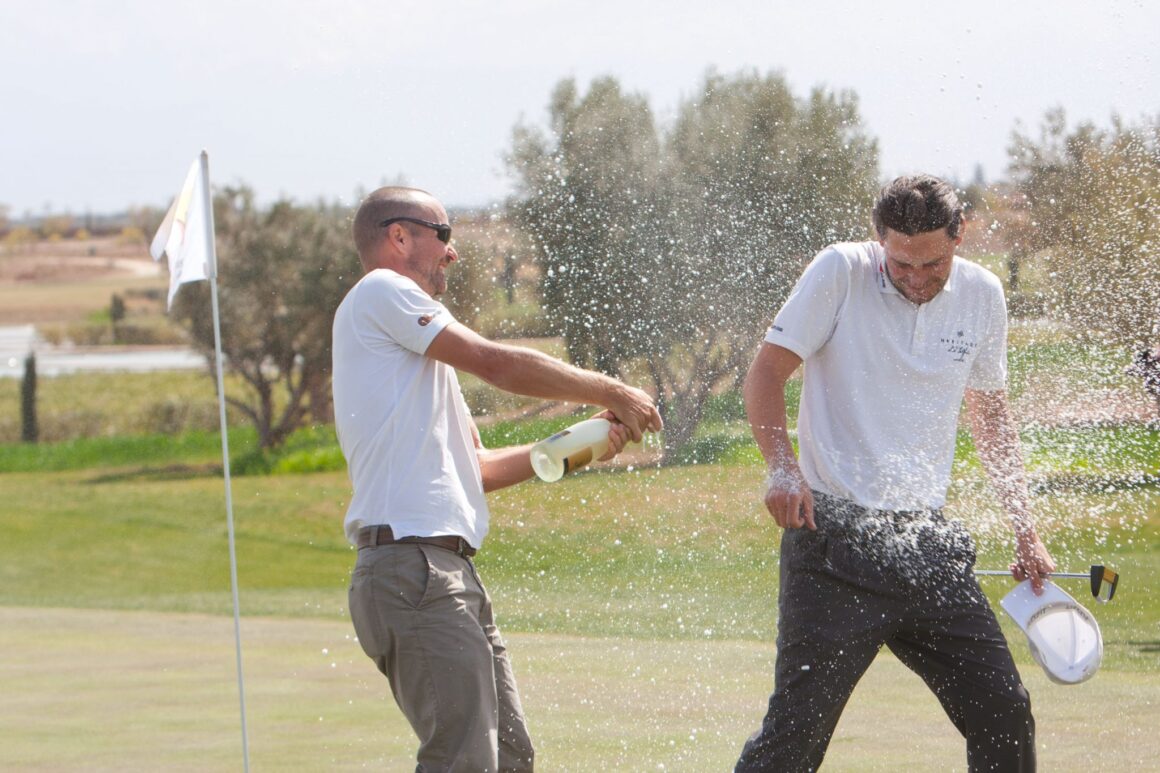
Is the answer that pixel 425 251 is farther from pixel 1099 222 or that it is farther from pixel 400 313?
pixel 1099 222

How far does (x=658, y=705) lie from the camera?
6.75m

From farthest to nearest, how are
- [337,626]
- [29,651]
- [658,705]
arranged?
[337,626]
[29,651]
[658,705]

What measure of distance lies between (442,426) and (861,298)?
1068 mm

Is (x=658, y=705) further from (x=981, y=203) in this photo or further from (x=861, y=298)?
(x=981, y=203)

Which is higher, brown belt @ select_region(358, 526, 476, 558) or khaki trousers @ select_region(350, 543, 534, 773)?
brown belt @ select_region(358, 526, 476, 558)

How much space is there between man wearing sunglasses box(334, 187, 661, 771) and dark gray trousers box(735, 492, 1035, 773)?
1.92 ft

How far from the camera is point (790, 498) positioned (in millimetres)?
3619

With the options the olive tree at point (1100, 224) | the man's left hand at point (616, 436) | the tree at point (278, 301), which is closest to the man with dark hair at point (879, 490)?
the man's left hand at point (616, 436)

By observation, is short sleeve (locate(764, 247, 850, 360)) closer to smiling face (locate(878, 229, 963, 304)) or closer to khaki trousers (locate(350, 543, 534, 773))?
smiling face (locate(878, 229, 963, 304))

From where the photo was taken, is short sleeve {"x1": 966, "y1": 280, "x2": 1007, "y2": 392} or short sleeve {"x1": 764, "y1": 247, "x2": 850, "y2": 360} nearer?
short sleeve {"x1": 764, "y1": 247, "x2": 850, "y2": 360}

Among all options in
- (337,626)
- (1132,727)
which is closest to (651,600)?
(337,626)

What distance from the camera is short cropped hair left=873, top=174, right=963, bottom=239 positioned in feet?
11.8

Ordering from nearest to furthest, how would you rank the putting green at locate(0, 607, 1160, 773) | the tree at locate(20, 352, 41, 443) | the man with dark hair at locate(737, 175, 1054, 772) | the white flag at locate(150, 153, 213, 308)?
the man with dark hair at locate(737, 175, 1054, 772) < the putting green at locate(0, 607, 1160, 773) < the white flag at locate(150, 153, 213, 308) < the tree at locate(20, 352, 41, 443)

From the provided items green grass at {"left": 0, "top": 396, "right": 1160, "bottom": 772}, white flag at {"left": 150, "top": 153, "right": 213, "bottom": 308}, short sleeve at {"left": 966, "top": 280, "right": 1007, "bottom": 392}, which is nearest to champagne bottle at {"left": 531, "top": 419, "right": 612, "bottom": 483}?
short sleeve at {"left": 966, "top": 280, "right": 1007, "bottom": 392}
